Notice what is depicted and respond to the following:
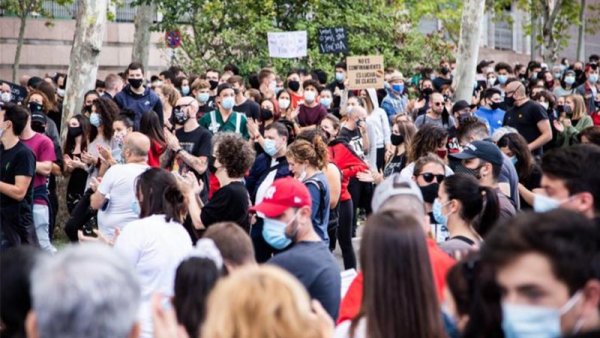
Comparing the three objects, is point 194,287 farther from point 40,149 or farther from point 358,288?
point 40,149

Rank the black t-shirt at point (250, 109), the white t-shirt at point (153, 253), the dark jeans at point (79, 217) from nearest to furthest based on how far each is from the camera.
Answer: the white t-shirt at point (153, 253), the dark jeans at point (79, 217), the black t-shirt at point (250, 109)

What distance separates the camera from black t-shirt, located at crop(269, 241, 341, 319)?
7.04m

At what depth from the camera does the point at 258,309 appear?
14.0ft

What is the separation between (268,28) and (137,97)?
11.2 metres

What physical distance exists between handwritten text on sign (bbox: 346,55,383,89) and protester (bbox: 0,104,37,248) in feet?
Answer: 26.1

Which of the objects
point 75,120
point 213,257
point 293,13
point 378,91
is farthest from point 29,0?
point 213,257

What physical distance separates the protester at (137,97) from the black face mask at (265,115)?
1651mm

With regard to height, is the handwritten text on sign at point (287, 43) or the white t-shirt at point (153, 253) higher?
the handwritten text on sign at point (287, 43)

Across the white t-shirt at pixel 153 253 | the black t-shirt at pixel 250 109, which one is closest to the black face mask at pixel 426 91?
the black t-shirt at pixel 250 109

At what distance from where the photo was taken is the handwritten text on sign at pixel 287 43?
23250 millimetres

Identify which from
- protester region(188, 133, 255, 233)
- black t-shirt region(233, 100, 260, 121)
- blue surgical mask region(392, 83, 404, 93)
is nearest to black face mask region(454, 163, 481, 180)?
protester region(188, 133, 255, 233)

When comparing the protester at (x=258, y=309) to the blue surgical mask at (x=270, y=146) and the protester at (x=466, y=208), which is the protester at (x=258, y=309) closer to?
the protester at (x=466, y=208)

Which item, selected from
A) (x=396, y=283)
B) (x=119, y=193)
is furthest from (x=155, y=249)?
(x=119, y=193)

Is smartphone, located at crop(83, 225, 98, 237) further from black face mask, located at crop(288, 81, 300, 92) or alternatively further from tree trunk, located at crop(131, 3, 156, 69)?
tree trunk, located at crop(131, 3, 156, 69)
